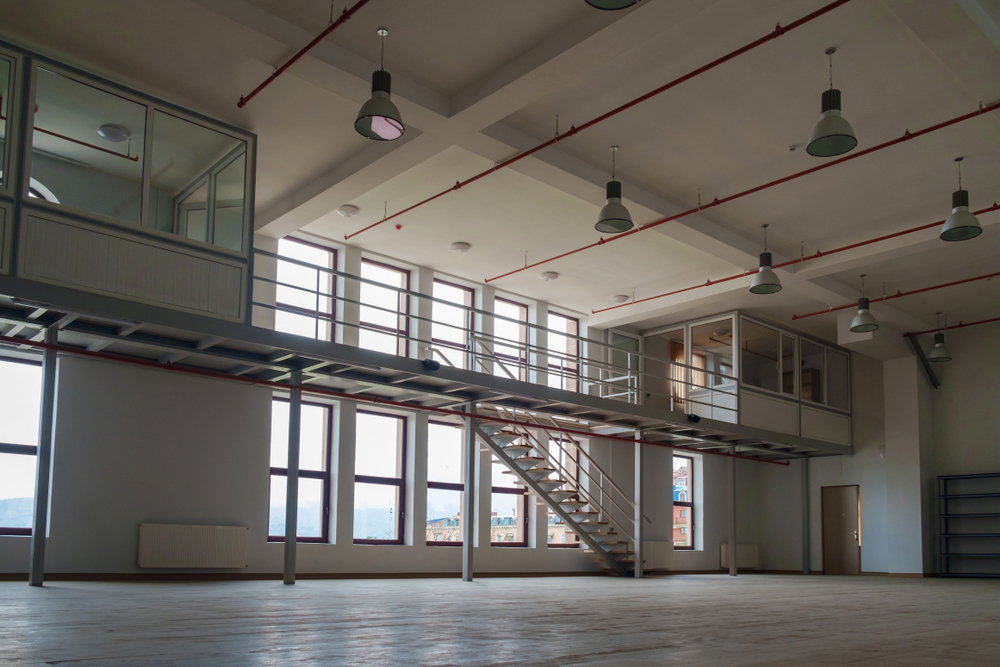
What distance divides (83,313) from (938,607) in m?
9.73

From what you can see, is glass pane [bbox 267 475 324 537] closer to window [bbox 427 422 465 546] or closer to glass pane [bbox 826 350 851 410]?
window [bbox 427 422 465 546]

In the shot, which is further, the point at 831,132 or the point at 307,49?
the point at 307,49

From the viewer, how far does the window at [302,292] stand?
46.9 feet

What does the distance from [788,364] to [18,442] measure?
53.2ft

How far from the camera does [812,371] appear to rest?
2047 cm

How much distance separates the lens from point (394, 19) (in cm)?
875

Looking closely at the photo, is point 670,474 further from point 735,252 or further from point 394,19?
point 394,19

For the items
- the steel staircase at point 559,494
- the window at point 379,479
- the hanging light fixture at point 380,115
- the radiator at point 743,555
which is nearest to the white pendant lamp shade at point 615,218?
the hanging light fixture at point 380,115

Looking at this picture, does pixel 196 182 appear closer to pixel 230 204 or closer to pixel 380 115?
pixel 230 204

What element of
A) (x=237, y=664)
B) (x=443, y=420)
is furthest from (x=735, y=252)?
(x=237, y=664)

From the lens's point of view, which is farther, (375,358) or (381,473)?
(381,473)

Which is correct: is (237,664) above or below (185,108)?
below

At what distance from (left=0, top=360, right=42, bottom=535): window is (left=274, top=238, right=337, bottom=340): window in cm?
386

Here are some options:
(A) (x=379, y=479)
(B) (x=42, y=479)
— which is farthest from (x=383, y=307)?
(B) (x=42, y=479)
